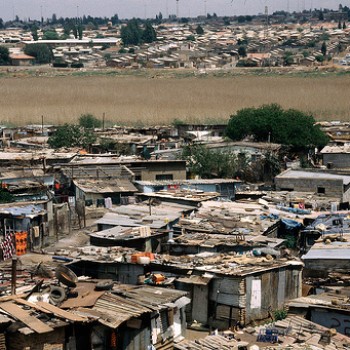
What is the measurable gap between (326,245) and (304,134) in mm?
14308

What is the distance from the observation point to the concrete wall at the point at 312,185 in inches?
888

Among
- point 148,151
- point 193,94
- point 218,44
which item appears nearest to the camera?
point 148,151

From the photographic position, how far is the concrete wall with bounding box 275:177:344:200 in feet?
74.0

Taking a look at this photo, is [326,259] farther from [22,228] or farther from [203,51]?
[203,51]

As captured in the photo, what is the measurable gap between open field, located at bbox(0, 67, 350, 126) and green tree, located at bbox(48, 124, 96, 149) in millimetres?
11913

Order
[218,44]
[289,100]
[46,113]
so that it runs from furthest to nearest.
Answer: [218,44] < [289,100] < [46,113]

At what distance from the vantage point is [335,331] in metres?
12.0

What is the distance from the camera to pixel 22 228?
18391 mm

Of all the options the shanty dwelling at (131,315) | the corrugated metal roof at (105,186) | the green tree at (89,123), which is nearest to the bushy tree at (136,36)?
the green tree at (89,123)

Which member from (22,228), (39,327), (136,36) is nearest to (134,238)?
(22,228)

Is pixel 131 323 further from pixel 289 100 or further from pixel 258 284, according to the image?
pixel 289 100

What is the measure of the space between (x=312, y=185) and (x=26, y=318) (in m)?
12.5

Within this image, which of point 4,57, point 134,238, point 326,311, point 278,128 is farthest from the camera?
point 4,57

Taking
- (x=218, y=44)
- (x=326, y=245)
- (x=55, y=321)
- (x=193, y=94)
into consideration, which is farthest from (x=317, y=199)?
(x=218, y=44)
